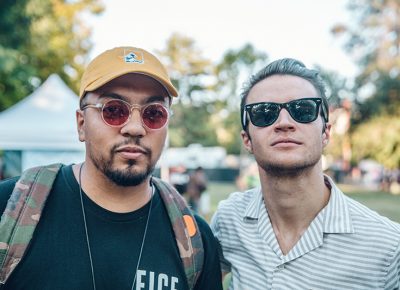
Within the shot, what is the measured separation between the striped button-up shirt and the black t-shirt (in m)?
0.28

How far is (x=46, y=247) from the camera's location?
177cm

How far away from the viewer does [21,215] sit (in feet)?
5.75

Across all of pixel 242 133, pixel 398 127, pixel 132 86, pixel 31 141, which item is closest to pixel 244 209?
pixel 242 133

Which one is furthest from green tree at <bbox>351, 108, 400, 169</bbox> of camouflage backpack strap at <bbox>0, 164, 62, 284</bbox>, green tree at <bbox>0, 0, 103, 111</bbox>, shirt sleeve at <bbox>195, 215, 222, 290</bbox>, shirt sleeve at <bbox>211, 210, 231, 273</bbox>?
camouflage backpack strap at <bbox>0, 164, 62, 284</bbox>

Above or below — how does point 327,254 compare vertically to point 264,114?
below

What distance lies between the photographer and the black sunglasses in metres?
2.16

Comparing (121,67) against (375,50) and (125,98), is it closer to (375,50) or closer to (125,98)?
(125,98)

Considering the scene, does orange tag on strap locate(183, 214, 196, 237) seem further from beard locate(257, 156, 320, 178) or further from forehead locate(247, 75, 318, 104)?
forehead locate(247, 75, 318, 104)

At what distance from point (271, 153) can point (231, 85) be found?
41.7 m

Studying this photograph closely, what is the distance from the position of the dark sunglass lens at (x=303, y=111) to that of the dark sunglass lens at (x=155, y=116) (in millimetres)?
685

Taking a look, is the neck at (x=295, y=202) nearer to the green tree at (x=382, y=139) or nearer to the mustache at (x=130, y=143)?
the mustache at (x=130, y=143)

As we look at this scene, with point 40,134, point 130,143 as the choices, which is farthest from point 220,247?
point 40,134

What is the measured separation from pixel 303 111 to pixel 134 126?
91cm

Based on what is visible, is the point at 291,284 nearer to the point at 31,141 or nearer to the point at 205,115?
the point at 31,141
